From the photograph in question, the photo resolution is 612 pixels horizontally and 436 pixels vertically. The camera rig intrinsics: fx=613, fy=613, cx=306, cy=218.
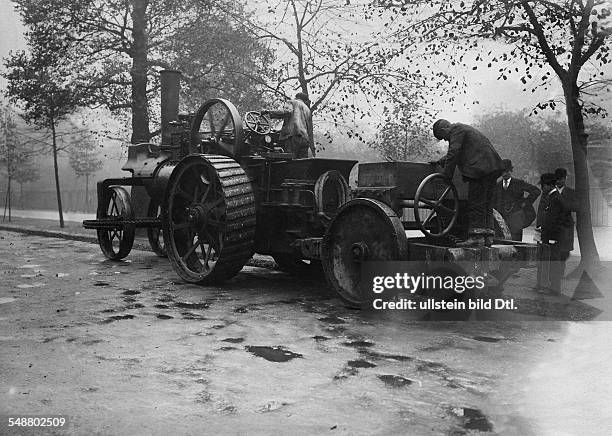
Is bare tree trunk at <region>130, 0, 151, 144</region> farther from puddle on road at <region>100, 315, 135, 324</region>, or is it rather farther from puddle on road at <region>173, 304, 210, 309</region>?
puddle on road at <region>100, 315, 135, 324</region>

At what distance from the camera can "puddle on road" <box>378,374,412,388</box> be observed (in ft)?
12.8

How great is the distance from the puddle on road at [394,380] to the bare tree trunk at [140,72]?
46.8 ft

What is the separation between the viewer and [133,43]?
17578mm

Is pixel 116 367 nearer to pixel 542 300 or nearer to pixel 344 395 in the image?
pixel 344 395

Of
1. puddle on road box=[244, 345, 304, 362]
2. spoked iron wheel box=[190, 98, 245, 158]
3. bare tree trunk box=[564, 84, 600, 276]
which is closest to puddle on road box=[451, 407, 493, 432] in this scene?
puddle on road box=[244, 345, 304, 362]

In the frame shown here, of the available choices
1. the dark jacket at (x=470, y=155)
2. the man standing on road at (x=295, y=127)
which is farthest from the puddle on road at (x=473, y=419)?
the man standing on road at (x=295, y=127)

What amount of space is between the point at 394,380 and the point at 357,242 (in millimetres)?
2295

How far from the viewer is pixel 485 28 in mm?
8719

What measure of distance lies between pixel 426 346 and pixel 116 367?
2386 mm

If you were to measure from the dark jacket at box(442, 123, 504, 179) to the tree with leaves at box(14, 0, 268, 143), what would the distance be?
34.3 ft

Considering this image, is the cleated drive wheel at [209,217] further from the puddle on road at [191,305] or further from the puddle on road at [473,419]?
the puddle on road at [473,419]

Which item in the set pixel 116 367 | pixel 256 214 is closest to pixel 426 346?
pixel 116 367

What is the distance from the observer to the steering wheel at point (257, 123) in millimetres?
8289

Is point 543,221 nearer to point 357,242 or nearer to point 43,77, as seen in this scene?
point 357,242
